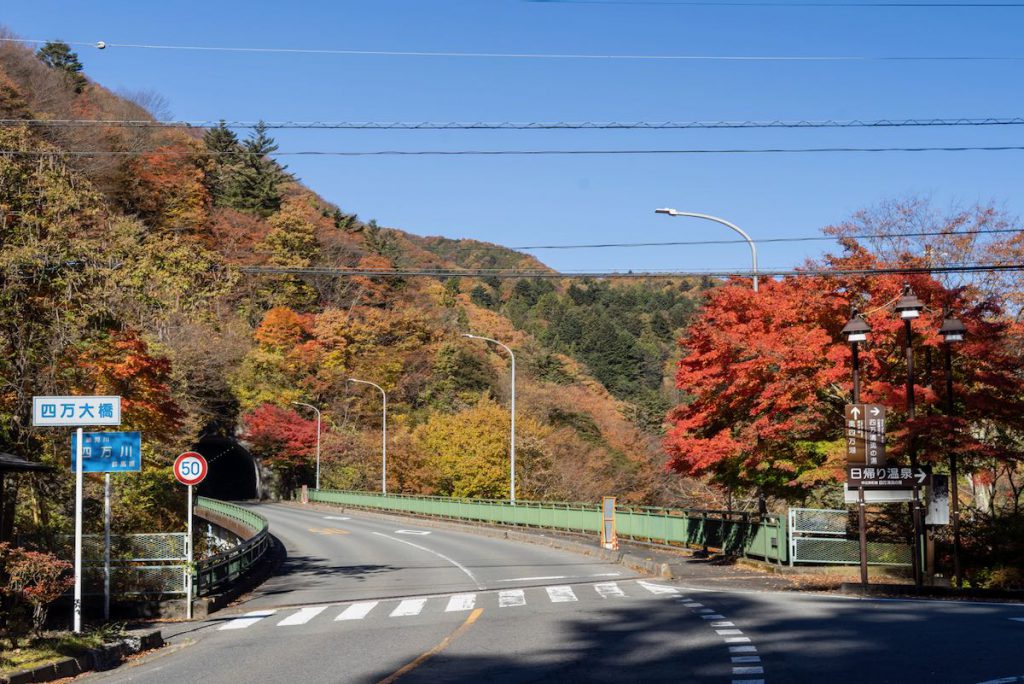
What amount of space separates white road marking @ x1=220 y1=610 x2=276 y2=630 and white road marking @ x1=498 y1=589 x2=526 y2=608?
14.1 feet

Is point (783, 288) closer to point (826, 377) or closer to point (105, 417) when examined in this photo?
point (826, 377)

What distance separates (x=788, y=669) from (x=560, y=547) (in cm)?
2587

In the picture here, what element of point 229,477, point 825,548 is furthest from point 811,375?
point 229,477

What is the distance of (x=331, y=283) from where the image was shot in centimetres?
9300

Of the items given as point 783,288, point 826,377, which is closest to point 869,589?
point 826,377

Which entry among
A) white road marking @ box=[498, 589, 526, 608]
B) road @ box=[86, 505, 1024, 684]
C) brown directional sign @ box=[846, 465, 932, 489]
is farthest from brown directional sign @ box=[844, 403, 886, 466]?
white road marking @ box=[498, 589, 526, 608]

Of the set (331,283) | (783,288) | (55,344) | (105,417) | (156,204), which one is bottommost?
(105,417)

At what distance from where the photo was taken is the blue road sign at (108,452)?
A: 1720 centimetres

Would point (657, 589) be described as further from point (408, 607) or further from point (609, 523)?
point (609, 523)

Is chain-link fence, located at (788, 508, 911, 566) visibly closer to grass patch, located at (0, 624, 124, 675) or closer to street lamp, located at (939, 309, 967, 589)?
street lamp, located at (939, 309, 967, 589)

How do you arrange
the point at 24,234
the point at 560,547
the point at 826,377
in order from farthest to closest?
1. the point at 560,547
2. the point at 826,377
3. the point at 24,234

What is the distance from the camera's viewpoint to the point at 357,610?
19.0 meters

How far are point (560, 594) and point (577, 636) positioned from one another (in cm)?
666

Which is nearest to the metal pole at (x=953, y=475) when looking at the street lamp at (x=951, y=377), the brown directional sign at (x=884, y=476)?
the street lamp at (x=951, y=377)
